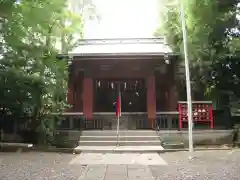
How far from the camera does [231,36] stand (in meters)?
15.0

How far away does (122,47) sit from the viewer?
17219 mm

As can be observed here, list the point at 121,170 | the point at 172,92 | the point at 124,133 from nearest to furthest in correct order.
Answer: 1. the point at 121,170
2. the point at 124,133
3. the point at 172,92

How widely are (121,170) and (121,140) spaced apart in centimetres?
541

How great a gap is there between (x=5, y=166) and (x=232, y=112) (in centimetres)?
1211

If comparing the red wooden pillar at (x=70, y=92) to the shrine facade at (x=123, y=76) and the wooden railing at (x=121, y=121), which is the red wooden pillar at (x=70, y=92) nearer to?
the shrine facade at (x=123, y=76)

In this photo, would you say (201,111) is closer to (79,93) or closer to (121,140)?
(121,140)

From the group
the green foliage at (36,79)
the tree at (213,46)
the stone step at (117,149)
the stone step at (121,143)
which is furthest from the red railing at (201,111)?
the green foliage at (36,79)

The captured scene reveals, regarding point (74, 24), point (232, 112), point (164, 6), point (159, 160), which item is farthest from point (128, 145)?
point (164, 6)

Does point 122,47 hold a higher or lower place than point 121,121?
higher

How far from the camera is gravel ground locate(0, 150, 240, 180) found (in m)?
7.35

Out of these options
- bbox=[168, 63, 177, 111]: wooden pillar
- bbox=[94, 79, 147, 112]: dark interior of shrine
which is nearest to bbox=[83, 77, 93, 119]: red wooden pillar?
bbox=[94, 79, 147, 112]: dark interior of shrine

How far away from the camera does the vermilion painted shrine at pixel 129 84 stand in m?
15.4

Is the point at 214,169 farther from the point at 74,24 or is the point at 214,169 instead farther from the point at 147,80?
the point at 74,24

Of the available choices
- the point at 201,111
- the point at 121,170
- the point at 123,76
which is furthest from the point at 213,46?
the point at 121,170
